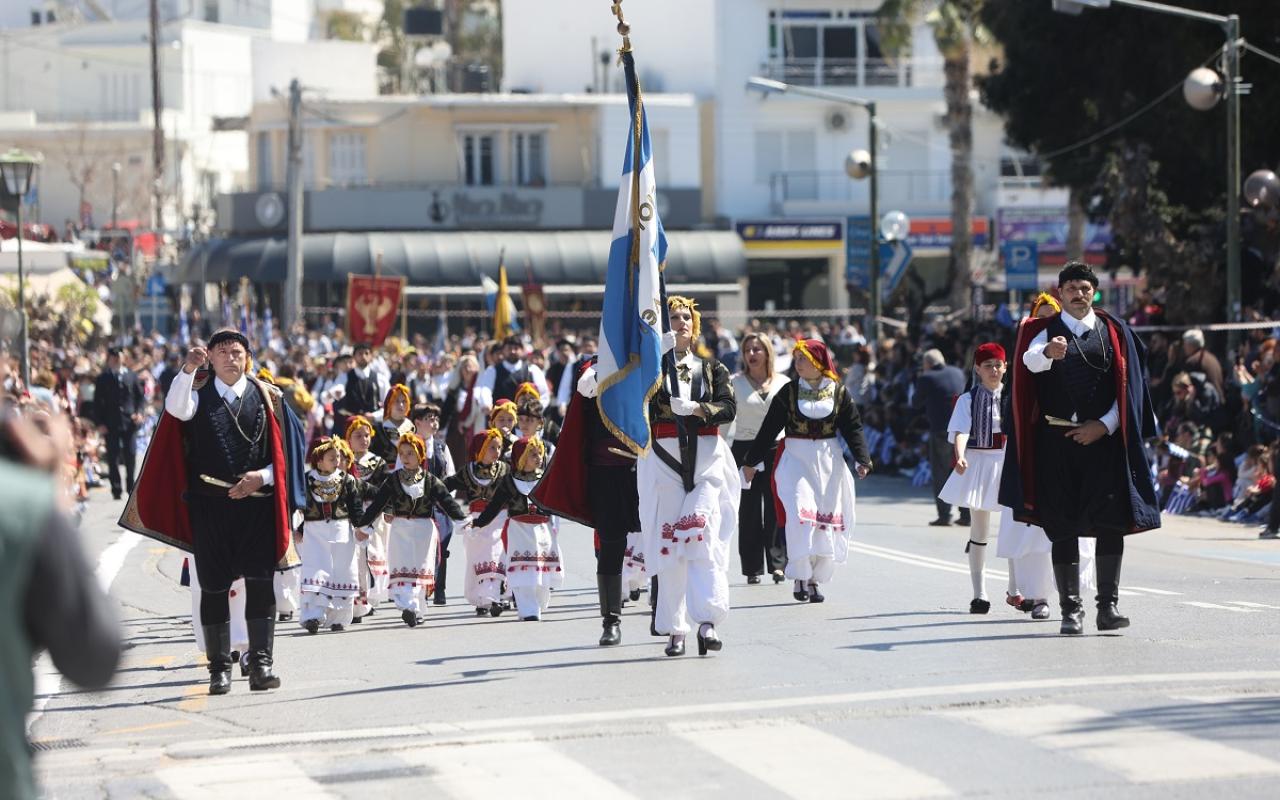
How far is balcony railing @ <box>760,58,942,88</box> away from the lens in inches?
2437

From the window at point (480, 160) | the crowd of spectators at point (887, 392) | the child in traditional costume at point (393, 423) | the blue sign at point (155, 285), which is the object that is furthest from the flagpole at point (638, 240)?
the window at point (480, 160)

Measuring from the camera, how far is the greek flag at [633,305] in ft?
38.4

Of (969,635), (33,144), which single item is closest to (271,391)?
(969,635)

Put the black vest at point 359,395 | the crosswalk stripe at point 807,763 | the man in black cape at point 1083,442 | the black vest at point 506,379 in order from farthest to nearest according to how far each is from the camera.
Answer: the black vest at point 359,395 < the black vest at point 506,379 < the man in black cape at point 1083,442 < the crosswalk stripe at point 807,763

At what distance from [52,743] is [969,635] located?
505 cm

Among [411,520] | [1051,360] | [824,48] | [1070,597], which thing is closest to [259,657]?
[411,520]

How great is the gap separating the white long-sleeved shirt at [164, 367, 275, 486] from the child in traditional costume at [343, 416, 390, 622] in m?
3.37

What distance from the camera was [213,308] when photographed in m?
61.3

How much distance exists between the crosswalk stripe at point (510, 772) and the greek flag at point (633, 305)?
3178 mm

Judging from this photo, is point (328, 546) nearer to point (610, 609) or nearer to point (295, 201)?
point (610, 609)

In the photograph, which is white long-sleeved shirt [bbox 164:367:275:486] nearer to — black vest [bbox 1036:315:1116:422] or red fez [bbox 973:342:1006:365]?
black vest [bbox 1036:315:1116:422]

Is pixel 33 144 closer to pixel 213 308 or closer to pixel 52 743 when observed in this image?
pixel 213 308

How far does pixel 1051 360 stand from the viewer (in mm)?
11820

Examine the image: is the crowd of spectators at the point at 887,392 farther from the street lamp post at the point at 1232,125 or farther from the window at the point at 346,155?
the window at the point at 346,155
